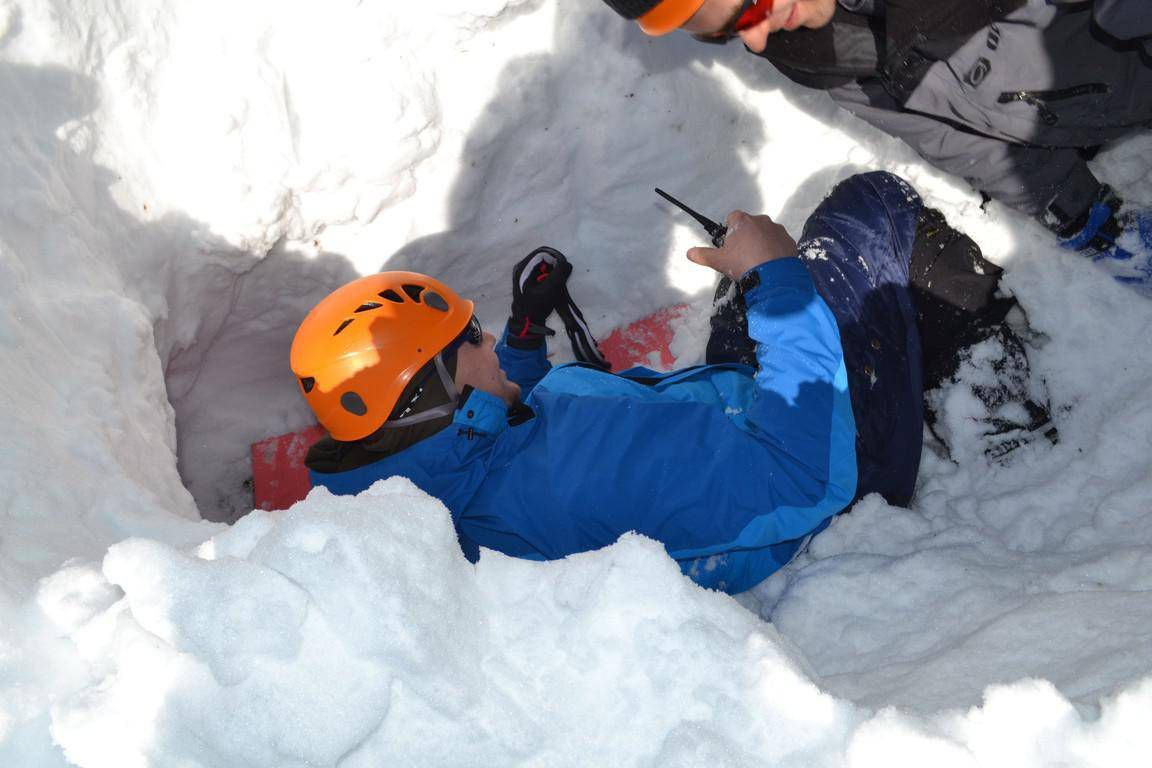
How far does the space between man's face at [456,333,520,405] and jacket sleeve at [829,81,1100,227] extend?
147 cm

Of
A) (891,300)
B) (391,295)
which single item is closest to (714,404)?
(891,300)

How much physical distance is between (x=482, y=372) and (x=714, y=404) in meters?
0.74

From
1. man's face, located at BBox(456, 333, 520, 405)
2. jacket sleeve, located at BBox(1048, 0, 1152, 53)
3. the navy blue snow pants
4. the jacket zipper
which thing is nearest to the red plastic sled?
the navy blue snow pants

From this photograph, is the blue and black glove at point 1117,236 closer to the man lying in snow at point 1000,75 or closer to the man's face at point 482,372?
the man lying in snow at point 1000,75

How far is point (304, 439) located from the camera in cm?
370

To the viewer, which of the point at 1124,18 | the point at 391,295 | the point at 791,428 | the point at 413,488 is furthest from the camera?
the point at 391,295

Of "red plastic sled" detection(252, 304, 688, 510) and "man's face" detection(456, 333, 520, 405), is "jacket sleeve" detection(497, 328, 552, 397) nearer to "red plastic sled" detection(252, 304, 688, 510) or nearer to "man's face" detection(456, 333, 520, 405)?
"red plastic sled" detection(252, 304, 688, 510)

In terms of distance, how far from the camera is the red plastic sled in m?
3.60

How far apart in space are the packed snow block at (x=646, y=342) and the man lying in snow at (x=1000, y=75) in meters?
1.15

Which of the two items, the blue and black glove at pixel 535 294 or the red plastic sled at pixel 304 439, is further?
the red plastic sled at pixel 304 439

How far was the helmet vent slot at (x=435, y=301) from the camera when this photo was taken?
9.24 ft

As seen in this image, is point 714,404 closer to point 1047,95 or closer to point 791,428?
point 791,428

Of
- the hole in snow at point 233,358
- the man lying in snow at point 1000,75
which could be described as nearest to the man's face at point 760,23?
the man lying in snow at point 1000,75

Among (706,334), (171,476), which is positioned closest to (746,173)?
(706,334)
